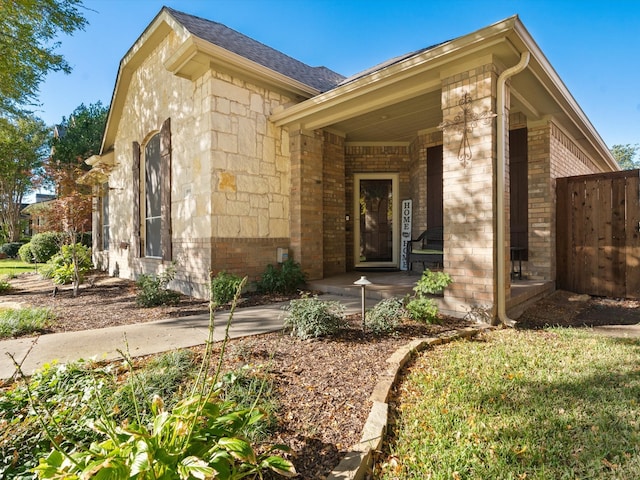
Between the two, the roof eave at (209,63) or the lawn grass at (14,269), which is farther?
the lawn grass at (14,269)

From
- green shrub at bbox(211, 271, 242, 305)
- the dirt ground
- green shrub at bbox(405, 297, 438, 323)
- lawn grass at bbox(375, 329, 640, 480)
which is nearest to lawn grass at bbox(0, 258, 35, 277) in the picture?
the dirt ground

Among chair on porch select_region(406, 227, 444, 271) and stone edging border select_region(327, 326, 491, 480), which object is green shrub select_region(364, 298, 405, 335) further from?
chair on porch select_region(406, 227, 444, 271)

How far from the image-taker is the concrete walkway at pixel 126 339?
2.62 m

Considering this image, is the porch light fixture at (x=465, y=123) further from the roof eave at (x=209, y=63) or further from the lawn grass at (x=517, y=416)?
the roof eave at (x=209, y=63)

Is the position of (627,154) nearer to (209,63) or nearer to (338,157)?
(338,157)

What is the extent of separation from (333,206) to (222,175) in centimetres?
266

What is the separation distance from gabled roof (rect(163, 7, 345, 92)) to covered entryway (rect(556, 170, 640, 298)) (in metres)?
5.03

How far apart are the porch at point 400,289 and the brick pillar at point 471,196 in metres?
0.39

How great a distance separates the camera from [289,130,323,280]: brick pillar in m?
6.04

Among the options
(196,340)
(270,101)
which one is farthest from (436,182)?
(196,340)

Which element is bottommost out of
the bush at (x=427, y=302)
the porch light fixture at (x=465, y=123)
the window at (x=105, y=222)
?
the bush at (x=427, y=302)

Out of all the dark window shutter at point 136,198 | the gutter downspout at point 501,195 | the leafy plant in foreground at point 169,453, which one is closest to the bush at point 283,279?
the gutter downspout at point 501,195

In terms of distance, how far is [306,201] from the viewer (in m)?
6.12

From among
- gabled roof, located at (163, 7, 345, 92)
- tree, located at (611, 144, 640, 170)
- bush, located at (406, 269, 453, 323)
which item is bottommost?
bush, located at (406, 269, 453, 323)
